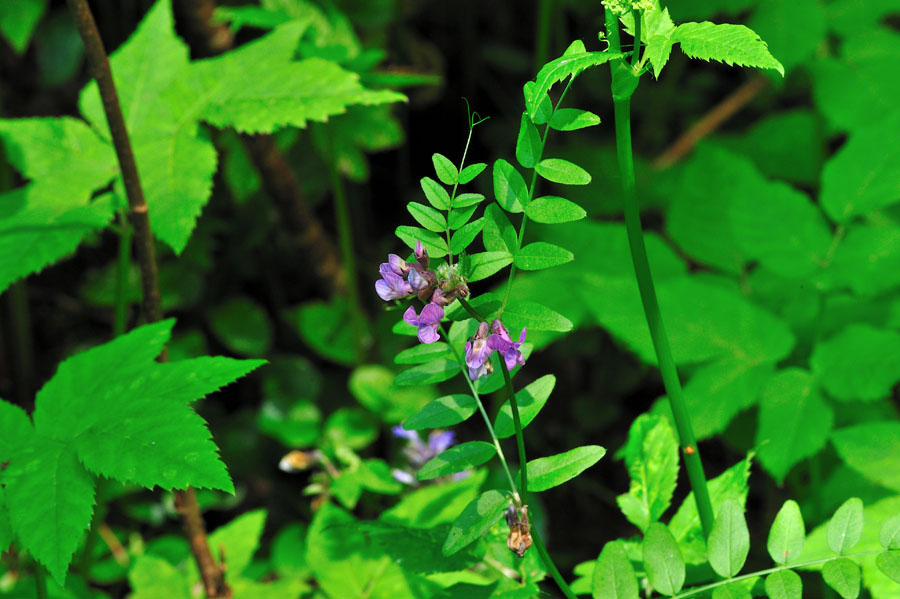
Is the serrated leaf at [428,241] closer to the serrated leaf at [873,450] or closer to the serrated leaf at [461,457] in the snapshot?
the serrated leaf at [461,457]

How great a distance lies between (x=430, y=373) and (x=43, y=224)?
94 cm

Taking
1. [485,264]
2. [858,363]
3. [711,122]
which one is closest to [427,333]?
[485,264]

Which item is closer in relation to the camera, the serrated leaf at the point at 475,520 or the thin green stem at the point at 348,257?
the serrated leaf at the point at 475,520

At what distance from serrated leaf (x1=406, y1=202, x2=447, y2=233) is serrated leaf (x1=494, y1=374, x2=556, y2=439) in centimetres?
26

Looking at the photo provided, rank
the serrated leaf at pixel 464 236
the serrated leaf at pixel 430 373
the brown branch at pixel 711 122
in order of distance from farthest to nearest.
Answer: the brown branch at pixel 711 122, the serrated leaf at pixel 430 373, the serrated leaf at pixel 464 236

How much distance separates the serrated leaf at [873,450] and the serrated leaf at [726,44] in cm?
101

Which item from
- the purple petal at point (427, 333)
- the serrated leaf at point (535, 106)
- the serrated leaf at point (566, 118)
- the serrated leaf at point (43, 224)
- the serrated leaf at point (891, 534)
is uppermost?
the serrated leaf at point (535, 106)

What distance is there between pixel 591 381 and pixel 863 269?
1.18 metres

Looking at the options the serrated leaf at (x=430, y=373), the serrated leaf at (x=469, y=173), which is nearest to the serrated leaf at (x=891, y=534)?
the serrated leaf at (x=430, y=373)

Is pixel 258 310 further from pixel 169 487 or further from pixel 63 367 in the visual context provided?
pixel 169 487

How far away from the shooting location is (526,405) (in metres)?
1.10

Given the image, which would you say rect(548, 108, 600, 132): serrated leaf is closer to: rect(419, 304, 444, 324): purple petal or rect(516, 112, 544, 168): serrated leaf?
rect(516, 112, 544, 168): serrated leaf

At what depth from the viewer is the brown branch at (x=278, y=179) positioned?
2508 millimetres

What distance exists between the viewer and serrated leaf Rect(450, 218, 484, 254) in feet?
3.18
